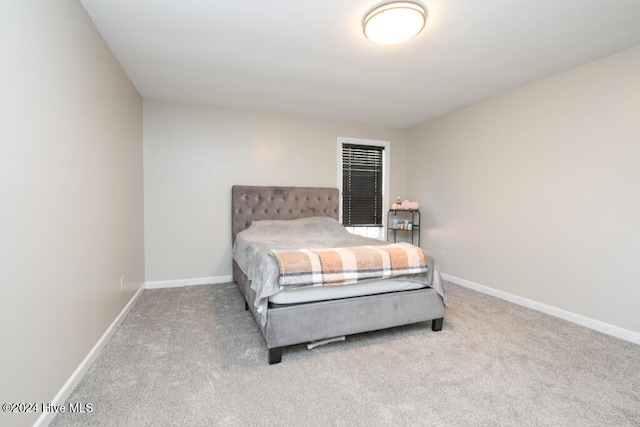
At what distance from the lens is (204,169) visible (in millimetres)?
3885

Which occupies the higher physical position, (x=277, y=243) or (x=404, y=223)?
(x=404, y=223)

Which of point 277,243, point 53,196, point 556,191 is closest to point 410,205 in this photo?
point 556,191

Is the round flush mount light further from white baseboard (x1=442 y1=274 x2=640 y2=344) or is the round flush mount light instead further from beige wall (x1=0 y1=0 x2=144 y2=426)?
white baseboard (x1=442 y1=274 x2=640 y2=344)

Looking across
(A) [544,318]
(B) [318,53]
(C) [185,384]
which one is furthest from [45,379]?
(A) [544,318]

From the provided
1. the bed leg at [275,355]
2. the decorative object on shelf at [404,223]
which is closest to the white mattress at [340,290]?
the bed leg at [275,355]

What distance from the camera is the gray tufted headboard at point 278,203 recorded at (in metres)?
3.94

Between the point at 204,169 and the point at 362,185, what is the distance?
2.47 metres

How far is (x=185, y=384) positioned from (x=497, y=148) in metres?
3.85

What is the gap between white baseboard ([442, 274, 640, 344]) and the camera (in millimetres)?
2379

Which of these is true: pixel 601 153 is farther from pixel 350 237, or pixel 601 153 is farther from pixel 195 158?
pixel 195 158

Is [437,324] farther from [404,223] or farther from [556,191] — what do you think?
[404,223]

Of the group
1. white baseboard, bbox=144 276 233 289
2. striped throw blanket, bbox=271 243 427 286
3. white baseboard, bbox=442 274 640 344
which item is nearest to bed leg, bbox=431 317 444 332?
striped throw blanket, bbox=271 243 427 286

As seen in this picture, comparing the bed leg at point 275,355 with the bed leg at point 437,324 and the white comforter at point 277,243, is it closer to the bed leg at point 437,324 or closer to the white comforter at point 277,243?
the white comforter at point 277,243

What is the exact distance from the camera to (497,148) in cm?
344
